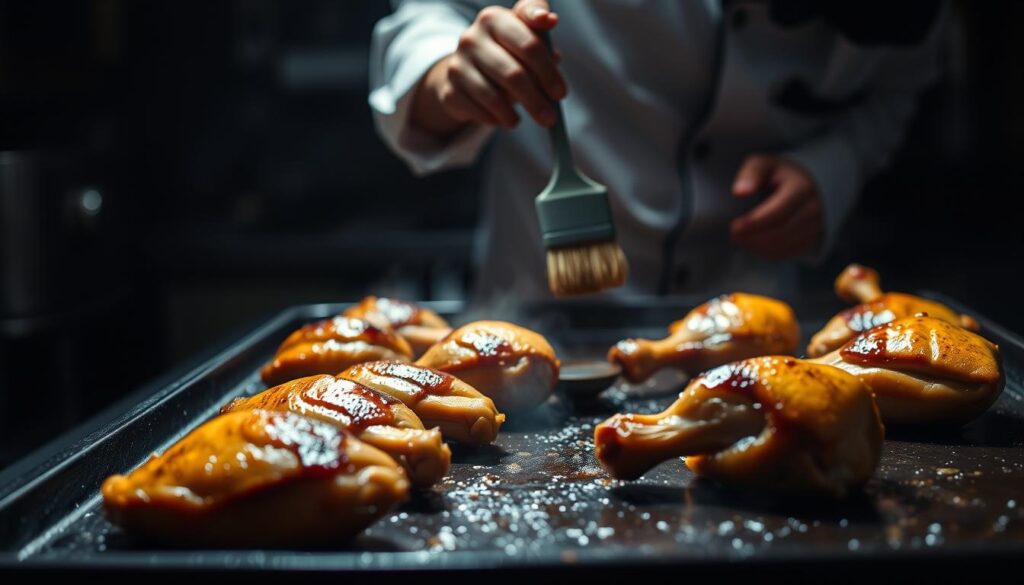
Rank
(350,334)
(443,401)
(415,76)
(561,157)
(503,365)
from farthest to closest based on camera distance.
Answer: (415,76)
(561,157)
(350,334)
(503,365)
(443,401)

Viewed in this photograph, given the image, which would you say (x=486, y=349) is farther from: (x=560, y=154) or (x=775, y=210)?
(x=775, y=210)

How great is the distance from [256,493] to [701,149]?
1.70 m

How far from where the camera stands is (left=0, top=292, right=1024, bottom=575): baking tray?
819 millimetres

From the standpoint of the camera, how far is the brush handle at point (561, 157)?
1.63m

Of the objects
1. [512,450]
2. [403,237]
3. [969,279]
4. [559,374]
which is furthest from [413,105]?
[969,279]

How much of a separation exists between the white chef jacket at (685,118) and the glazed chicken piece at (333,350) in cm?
67

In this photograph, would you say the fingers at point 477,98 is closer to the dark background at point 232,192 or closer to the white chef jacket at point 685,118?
the white chef jacket at point 685,118

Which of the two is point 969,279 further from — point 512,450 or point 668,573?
point 668,573

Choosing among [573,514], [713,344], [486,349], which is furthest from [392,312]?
[573,514]

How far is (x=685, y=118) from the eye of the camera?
2.38 meters

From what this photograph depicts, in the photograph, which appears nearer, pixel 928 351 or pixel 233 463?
pixel 233 463

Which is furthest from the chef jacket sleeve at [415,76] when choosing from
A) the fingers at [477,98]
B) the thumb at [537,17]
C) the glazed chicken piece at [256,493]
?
the glazed chicken piece at [256,493]

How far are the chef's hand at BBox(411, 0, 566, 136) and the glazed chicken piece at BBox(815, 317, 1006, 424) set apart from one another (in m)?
0.68

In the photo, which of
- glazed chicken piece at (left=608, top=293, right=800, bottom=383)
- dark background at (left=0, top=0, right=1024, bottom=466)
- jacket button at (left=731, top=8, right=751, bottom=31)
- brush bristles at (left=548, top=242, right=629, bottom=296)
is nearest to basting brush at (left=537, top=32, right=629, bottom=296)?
brush bristles at (left=548, top=242, right=629, bottom=296)
